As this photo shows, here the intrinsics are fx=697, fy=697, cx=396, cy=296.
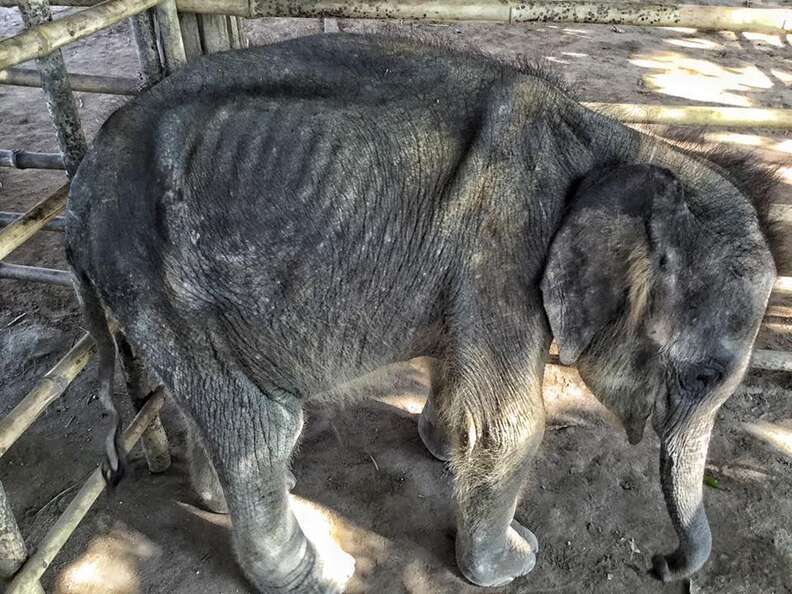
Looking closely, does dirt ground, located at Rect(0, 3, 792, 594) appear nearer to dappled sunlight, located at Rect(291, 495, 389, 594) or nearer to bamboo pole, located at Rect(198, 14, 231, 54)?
dappled sunlight, located at Rect(291, 495, 389, 594)

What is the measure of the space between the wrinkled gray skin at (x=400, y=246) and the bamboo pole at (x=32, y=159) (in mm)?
1175

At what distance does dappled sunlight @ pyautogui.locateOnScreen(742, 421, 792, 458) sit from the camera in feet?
11.6

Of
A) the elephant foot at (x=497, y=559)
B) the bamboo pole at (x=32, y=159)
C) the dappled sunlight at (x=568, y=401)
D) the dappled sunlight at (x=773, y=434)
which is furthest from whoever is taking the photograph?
the dappled sunlight at (x=568, y=401)

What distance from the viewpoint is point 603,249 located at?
2.16 m

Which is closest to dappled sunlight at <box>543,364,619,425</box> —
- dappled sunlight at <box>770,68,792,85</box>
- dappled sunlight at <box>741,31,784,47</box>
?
dappled sunlight at <box>770,68,792,85</box>

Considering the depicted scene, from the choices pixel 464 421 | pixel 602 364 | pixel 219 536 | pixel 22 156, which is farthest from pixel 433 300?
pixel 22 156

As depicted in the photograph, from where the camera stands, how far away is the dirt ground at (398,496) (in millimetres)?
2969

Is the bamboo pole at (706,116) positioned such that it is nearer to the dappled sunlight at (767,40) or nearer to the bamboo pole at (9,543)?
the bamboo pole at (9,543)

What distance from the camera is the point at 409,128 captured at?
2287mm

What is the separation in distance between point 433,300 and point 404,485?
1339 mm

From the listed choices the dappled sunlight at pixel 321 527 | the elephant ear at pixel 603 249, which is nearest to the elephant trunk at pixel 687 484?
the elephant ear at pixel 603 249

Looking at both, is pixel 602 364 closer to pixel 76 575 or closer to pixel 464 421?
pixel 464 421

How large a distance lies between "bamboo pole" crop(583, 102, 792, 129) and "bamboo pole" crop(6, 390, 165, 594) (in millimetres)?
2507

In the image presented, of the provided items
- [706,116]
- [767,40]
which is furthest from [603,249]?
[767,40]
